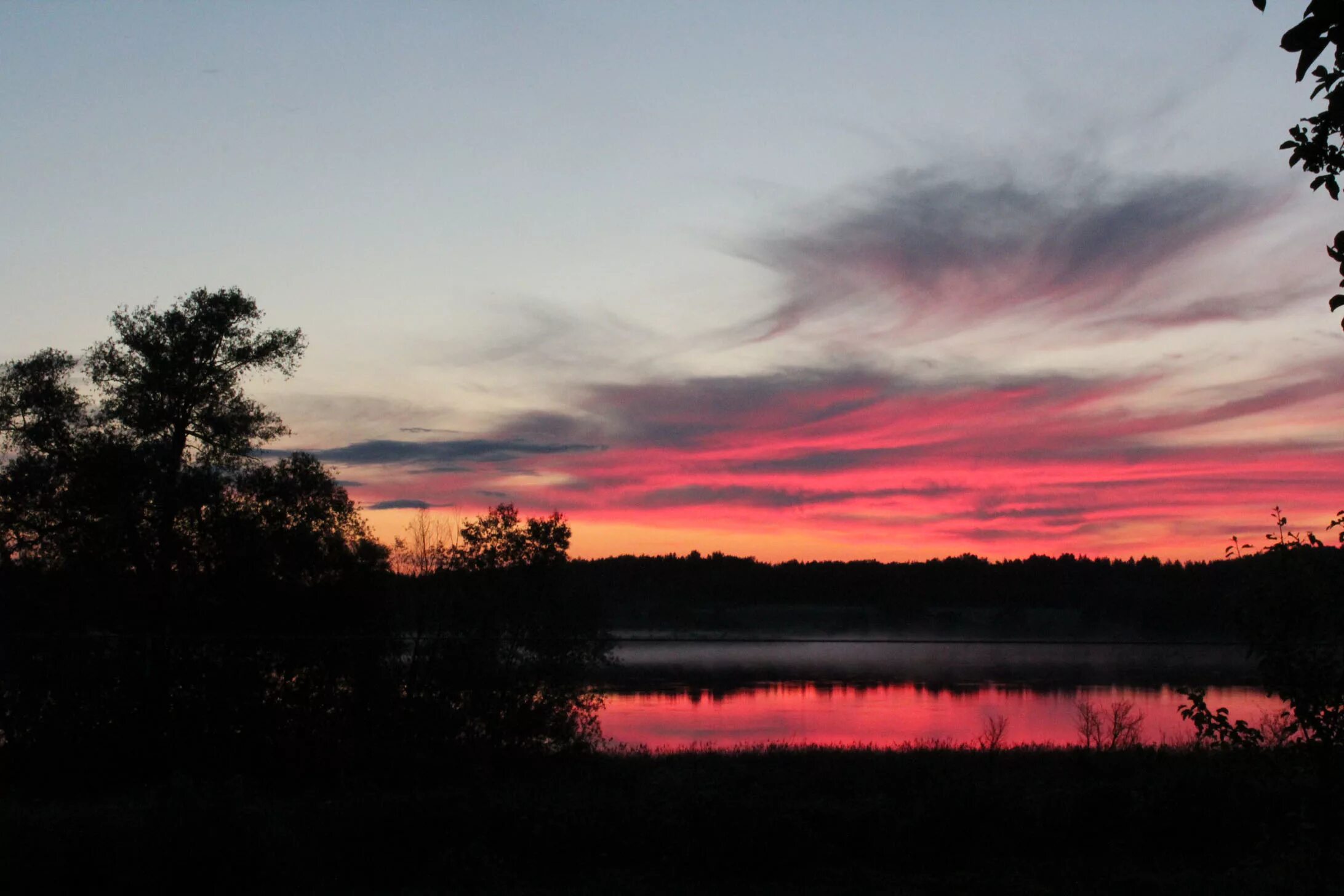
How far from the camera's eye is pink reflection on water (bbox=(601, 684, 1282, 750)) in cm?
3925

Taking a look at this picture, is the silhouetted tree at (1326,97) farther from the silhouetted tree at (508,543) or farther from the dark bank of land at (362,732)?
the silhouetted tree at (508,543)

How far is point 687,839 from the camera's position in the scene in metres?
14.2

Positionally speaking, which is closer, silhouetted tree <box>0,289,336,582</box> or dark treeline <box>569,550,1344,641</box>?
silhouetted tree <box>0,289,336,582</box>

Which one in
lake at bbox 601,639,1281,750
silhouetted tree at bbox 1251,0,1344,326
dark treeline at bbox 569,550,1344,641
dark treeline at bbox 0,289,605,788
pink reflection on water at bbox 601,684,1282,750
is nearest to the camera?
silhouetted tree at bbox 1251,0,1344,326

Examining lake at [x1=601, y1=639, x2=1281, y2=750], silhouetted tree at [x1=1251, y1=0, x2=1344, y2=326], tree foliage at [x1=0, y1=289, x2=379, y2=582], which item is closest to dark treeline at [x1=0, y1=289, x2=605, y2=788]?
tree foliage at [x1=0, y1=289, x2=379, y2=582]

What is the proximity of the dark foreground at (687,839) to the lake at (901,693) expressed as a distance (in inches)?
168

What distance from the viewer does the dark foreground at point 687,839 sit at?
1241 cm

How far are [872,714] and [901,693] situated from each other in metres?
12.5

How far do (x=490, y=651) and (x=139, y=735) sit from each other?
8.37m

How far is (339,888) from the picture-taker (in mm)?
12859

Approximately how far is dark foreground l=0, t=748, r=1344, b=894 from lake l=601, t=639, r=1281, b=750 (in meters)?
4.26

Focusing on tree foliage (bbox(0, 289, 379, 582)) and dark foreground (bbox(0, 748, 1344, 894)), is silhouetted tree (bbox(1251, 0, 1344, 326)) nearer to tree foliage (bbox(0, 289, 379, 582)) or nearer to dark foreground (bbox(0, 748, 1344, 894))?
dark foreground (bbox(0, 748, 1344, 894))

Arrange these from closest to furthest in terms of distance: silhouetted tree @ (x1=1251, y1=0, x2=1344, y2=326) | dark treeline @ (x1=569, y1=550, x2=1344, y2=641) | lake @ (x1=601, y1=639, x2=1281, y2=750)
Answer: silhouetted tree @ (x1=1251, y1=0, x2=1344, y2=326) → lake @ (x1=601, y1=639, x2=1281, y2=750) → dark treeline @ (x1=569, y1=550, x2=1344, y2=641)

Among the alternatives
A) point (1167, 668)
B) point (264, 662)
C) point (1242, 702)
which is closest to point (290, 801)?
point (264, 662)
